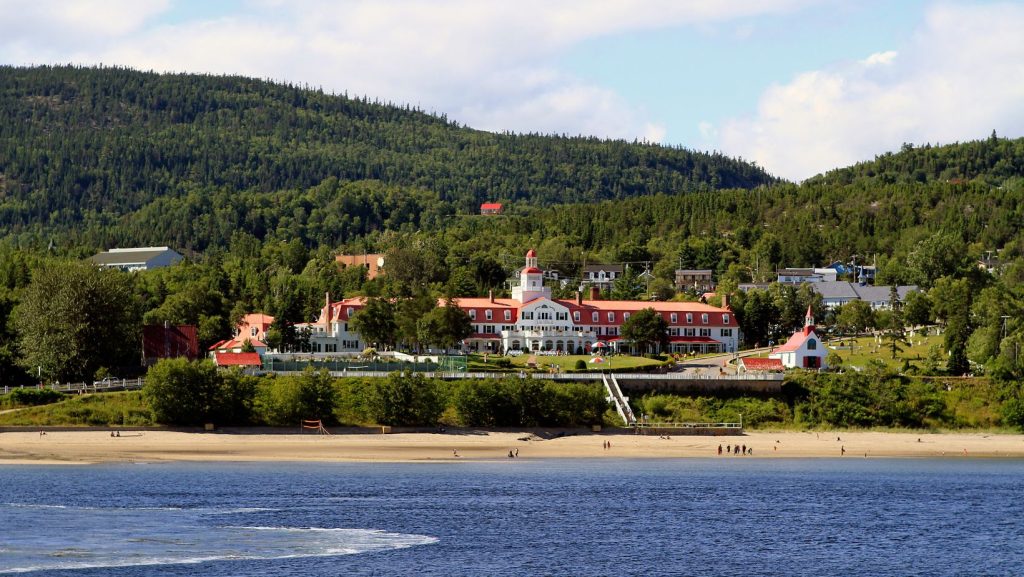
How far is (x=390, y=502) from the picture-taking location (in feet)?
232

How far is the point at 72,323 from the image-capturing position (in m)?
105

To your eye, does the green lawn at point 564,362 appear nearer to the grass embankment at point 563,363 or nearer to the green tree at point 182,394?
the grass embankment at point 563,363

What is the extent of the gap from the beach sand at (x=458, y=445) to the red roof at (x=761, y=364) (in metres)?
11.6

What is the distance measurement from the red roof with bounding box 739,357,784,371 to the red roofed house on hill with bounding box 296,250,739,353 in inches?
829

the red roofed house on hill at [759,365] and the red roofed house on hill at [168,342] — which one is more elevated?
the red roofed house on hill at [168,342]

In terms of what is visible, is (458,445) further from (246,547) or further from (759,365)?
(246,547)

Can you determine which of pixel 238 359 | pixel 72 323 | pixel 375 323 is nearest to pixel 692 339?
pixel 375 323

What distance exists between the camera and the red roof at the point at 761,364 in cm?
11269

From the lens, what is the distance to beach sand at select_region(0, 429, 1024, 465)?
85.8 m

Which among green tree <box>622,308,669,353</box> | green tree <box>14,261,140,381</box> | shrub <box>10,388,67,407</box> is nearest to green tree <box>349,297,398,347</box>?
green tree <box>622,308,669,353</box>

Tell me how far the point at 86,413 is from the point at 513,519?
39.4m

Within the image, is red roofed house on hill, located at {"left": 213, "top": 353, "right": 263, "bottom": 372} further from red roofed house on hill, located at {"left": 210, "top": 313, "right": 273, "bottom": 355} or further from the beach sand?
the beach sand

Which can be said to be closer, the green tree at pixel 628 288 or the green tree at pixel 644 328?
the green tree at pixel 644 328

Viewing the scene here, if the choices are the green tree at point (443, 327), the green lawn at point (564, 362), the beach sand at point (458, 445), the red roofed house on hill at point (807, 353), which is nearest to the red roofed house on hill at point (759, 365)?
the red roofed house on hill at point (807, 353)
